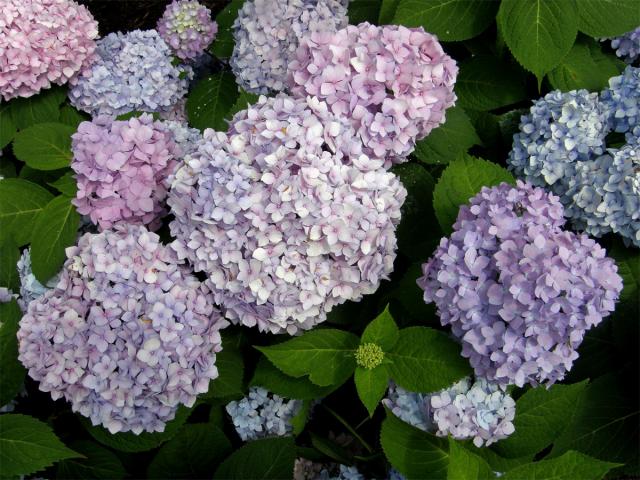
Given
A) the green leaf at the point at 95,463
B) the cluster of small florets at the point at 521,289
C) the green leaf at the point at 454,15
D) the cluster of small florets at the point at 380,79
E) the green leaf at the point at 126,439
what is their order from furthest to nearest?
the green leaf at the point at 454,15
the green leaf at the point at 95,463
the green leaf at the point at 126,439
the cluster of small florets at the point at 380,79
the cluster of small florets at the point at 521,289

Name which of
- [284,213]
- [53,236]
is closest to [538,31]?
[284,213]

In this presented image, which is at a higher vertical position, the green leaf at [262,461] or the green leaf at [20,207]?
the green leaf at [20,207]

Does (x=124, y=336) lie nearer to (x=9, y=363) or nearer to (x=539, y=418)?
(x=9, y=363)

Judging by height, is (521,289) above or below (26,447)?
above

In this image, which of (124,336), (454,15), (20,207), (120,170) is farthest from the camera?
(454,15)

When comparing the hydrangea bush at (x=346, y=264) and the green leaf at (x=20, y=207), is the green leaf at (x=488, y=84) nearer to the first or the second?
the hydrangea bush at (x=346, y=264)

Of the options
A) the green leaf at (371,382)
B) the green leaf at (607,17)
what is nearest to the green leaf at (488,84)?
the green leaf at (607,17)
